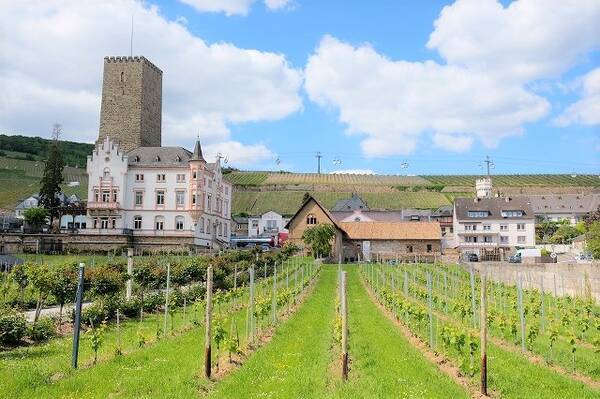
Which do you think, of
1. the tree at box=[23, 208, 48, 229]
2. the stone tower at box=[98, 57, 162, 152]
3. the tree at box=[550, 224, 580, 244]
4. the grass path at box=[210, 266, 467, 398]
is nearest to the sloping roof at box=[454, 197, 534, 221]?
the tree at box=[550, 224, 580, 244]

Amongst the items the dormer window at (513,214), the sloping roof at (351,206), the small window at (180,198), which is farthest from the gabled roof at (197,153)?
the dormer window at (513,214)

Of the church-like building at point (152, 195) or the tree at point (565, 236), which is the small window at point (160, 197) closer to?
the church-like building at point (152, 195)

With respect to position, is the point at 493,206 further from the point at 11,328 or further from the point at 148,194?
the point at 11,328

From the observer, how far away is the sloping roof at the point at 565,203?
13125 centimetres

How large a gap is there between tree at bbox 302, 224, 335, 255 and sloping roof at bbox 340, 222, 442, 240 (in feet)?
31.5

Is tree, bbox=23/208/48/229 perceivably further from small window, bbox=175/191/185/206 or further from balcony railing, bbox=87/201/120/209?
small window, bbox=175/191/185/206

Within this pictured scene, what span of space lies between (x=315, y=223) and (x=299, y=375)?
64458mm

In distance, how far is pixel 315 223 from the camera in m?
77.8

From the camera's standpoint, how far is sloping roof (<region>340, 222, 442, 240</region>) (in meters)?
80.4

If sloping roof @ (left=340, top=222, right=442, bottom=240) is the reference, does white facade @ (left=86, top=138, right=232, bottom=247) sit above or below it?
above

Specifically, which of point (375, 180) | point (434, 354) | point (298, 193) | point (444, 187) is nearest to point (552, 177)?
point (444, 187)

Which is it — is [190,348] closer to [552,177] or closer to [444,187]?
[444,187]

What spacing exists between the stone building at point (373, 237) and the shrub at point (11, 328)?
59.8 metres

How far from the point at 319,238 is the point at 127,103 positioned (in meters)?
36.8
